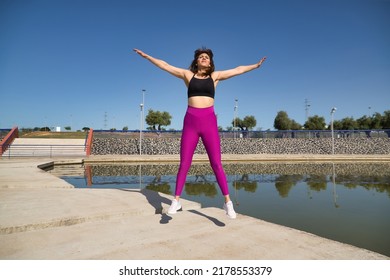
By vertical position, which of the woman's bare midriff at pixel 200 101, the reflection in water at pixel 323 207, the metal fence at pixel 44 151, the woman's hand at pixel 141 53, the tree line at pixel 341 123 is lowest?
the reflection in water at pixel 323 207

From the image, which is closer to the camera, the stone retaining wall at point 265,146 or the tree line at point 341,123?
the stone retaining wall at point 265,146

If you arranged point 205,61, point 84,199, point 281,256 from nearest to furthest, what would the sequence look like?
point 281,256, point 205,61, point 84,199

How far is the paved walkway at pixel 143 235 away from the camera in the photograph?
214 cm

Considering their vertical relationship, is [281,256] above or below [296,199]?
above

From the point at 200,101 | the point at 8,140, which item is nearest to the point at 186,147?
the point at 200,101

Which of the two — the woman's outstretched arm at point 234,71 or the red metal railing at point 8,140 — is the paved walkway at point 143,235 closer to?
the woman's outstretched arm at point 234,71

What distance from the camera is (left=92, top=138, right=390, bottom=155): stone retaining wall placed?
26.2 m

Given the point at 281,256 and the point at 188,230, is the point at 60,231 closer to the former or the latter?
the point at 188,230

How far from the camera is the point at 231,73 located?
3469 mm

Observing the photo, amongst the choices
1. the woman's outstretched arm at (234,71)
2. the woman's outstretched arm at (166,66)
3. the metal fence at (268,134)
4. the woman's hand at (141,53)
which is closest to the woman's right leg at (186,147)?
the woman's outstretched arm at (166,66)

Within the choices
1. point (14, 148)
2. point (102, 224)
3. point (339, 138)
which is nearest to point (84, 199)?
point (102, 224)

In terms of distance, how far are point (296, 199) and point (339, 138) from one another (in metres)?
31.8

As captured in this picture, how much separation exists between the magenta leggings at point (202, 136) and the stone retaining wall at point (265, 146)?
2357 cm

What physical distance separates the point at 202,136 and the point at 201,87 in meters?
0.66
